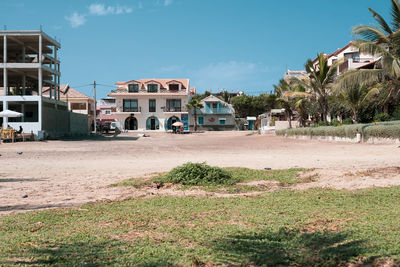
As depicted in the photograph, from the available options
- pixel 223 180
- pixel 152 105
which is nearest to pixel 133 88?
Result: pixel 152 105

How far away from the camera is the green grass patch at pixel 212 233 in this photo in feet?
11.7

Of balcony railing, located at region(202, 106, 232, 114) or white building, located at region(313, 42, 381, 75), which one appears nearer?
white building, located at region(313, 42, 381, 75)

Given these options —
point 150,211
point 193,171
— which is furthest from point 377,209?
point 193,171

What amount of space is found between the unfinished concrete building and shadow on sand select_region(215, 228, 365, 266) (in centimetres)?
3401

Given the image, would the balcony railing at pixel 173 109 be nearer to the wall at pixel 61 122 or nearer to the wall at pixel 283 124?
the wall at pixel 61 122

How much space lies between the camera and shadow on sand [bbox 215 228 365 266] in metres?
3.47

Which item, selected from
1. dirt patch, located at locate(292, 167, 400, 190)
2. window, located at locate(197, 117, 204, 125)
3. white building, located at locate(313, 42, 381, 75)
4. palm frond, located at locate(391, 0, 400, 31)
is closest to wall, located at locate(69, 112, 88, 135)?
window, located at locate(197, 117, 204, 125)

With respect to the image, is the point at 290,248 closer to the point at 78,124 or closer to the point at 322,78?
the point at 322,78

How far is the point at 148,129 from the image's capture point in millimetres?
66875

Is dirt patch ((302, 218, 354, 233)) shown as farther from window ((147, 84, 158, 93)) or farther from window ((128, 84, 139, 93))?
window ((128, 84, 139, 93))

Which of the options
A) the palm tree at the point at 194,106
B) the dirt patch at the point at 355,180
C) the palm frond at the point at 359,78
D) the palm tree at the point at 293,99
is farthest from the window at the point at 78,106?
the dirt patch at the point at 355,180

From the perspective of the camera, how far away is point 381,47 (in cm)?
1748

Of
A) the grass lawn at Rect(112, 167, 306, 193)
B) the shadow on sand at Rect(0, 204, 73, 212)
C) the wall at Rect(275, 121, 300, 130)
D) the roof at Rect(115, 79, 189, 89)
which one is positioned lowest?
the shadow on sand at Rect(0, 204, 73, 212)

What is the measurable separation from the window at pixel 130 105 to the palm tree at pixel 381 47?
164 feet
